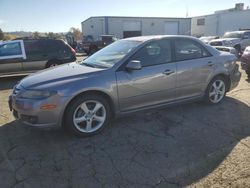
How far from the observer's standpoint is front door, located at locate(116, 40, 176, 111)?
158 inches

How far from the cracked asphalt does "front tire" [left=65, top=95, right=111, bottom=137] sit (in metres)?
0.16

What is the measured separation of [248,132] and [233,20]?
125 ft

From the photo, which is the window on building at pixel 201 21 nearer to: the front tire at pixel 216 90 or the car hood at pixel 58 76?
the front tire at pixel 216 90

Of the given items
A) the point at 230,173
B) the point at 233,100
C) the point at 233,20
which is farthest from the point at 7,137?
the point at 233,20

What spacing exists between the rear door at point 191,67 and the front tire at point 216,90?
0.23 meters

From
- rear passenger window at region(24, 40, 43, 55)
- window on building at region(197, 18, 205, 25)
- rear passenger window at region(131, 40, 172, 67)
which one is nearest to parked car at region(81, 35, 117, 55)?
rear passenger window at region(24, 40, 43, 55)

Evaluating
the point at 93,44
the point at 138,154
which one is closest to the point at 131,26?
the point at 93,44

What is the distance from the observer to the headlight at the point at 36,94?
11.4 ft

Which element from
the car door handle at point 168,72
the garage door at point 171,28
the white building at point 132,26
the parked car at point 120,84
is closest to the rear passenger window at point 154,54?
the parked car at point 120,84

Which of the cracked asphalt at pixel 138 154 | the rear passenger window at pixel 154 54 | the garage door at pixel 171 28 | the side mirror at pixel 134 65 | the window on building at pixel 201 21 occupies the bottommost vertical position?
the cracked asphalt at pixel 138 154

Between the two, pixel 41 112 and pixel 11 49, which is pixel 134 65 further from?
pixel 11 49

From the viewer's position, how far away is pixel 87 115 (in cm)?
382

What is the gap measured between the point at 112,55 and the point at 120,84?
2.65 ft

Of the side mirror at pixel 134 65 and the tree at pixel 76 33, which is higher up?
the tree at pixel 76 33
